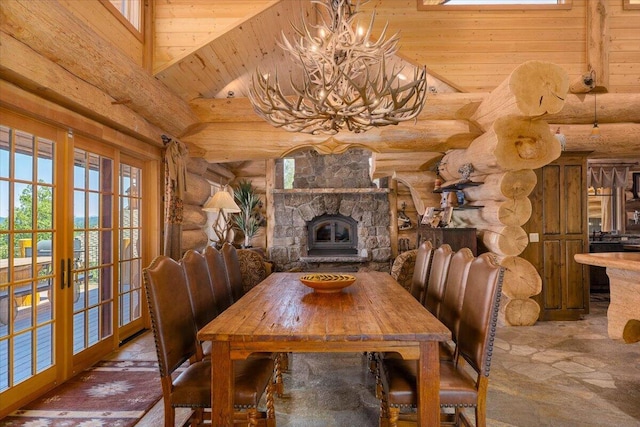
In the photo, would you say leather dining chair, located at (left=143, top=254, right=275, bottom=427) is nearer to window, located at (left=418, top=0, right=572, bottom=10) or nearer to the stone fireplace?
window, located at (left=418, top=0, right=572, bottom=10)

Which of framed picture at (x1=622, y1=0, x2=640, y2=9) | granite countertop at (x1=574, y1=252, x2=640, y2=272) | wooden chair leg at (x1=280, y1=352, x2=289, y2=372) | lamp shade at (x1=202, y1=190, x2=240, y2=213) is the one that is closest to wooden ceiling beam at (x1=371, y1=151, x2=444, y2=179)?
lamp shade at (x1=202, y1=190, x2=240, y2=213)

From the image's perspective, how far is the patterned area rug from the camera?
7.16 feet

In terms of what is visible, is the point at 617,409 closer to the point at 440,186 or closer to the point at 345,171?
the point at 440,186

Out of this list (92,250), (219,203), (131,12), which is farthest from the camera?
(219,203)

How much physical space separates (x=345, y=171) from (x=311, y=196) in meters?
0.91

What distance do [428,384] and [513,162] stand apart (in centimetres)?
282

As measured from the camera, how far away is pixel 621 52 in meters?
4.14

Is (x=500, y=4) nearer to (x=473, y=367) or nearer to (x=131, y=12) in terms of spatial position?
(x=131, y=12)

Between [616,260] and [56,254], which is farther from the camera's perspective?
[56,254]

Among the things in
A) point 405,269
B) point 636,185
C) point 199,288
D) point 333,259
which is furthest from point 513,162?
point 636,185

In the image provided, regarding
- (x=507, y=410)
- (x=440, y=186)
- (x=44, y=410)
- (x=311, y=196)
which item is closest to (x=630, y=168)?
(x=440, y=186)

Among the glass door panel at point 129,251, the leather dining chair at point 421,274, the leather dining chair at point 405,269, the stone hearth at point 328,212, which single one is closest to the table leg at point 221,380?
the leather dining chair at point 421,274

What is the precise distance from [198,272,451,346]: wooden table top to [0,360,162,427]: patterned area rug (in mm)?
1033

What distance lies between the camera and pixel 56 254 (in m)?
2.72
